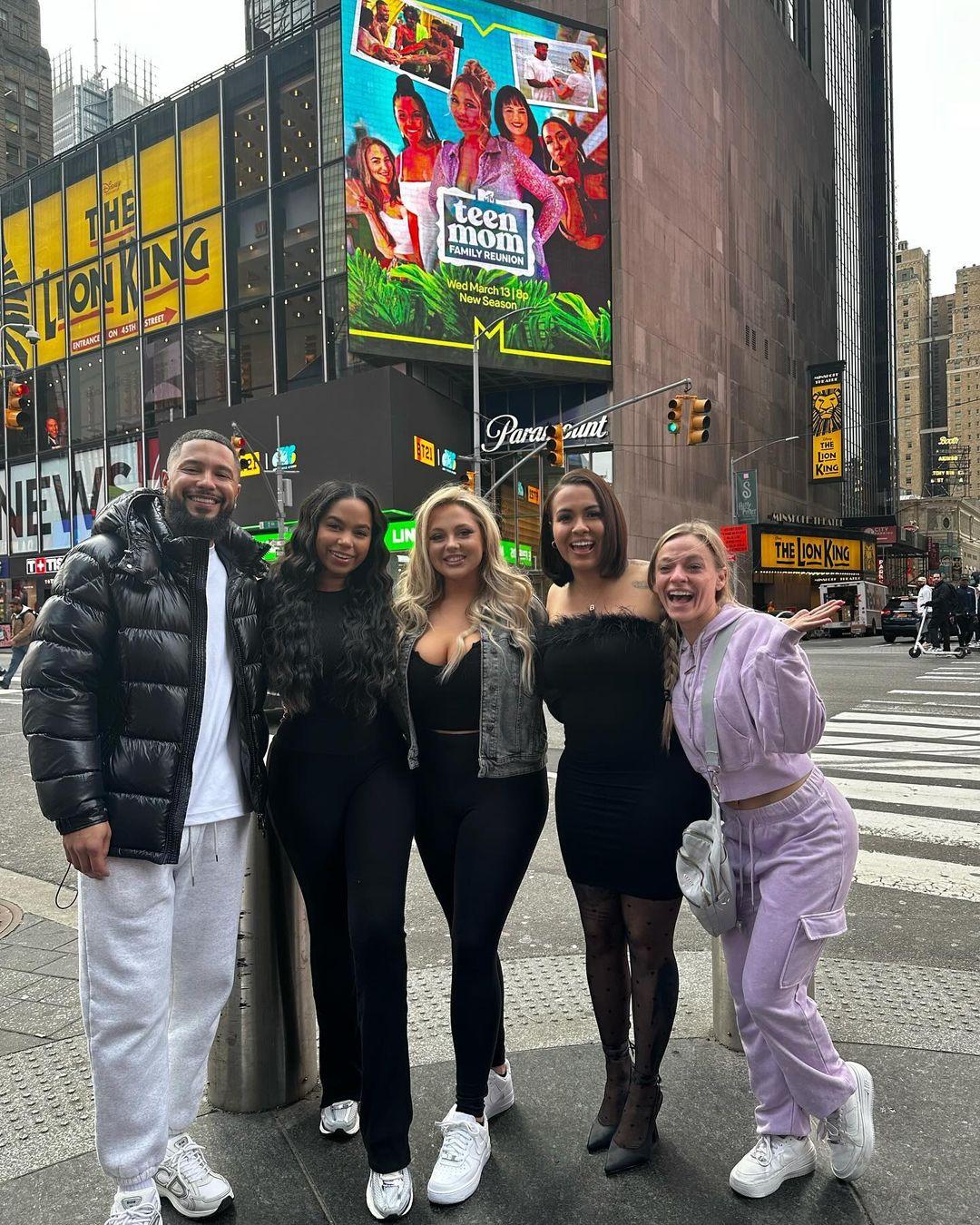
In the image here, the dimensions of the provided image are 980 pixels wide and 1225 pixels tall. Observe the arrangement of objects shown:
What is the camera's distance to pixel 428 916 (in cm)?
493

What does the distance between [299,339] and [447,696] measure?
3210cm

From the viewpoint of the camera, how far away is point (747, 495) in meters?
42.0

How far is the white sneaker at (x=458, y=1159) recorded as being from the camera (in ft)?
8.05

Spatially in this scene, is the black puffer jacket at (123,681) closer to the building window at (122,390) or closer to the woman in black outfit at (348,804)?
the woman in black outfit at (348,804)

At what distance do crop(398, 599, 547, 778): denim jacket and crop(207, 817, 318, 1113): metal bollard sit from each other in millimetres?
629

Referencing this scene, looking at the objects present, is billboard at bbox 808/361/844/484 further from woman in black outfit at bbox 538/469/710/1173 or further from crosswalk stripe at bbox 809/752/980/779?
woman in black outfit at bbox 538/469/710/1173

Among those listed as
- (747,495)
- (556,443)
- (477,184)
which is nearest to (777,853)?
(556,443)

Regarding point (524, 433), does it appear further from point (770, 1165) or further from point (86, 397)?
point (770, 1165)

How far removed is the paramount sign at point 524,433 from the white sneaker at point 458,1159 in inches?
1300

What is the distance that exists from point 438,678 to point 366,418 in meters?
27.2

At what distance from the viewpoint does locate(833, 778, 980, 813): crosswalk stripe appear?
286 inches

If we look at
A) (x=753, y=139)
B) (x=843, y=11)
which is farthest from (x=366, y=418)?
(x=843, y=11)

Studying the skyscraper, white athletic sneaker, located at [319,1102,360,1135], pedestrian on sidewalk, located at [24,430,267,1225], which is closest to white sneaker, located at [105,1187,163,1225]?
pedestrian on sidewalk, located at [24,430,267,1225]

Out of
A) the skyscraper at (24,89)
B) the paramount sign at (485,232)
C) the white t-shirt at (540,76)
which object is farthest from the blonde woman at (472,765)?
the skyscraper at (24,89)
